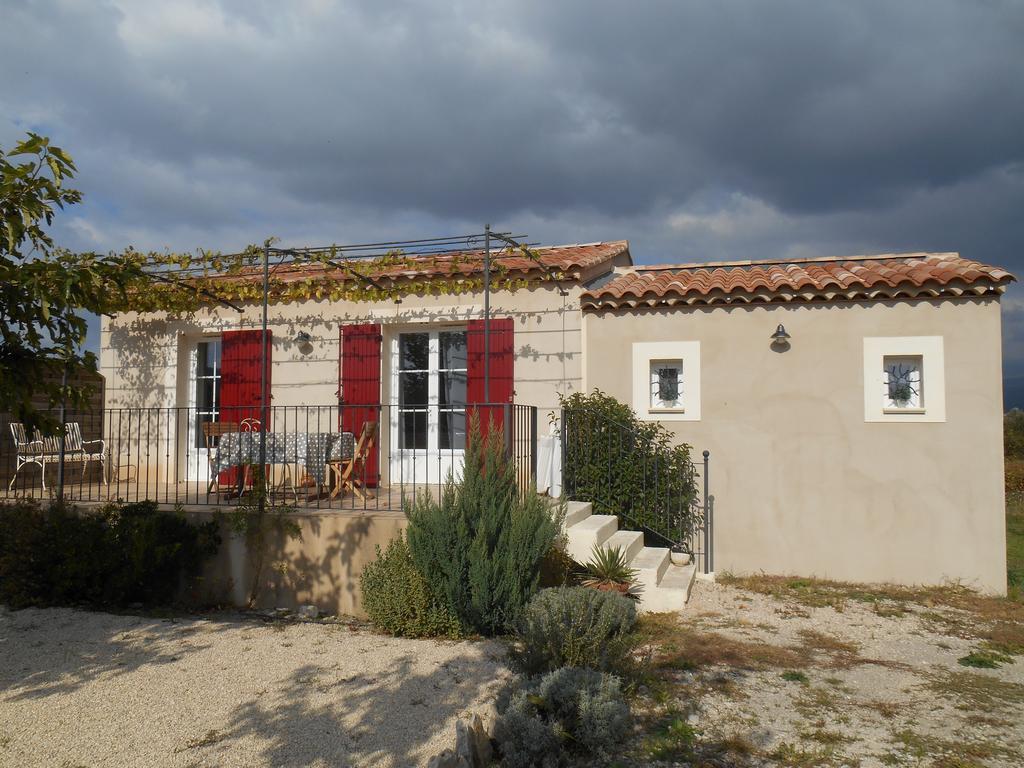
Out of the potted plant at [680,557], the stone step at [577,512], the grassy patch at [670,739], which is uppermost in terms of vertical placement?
the stone step at [577,512]

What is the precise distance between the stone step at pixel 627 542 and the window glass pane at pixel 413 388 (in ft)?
9.62

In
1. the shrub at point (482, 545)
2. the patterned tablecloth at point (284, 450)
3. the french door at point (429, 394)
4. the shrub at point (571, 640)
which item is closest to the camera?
the shrub at point (571, 640)

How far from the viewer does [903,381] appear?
7.68m

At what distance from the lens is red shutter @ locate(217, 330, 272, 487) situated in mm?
9312

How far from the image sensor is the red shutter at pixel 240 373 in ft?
30.6

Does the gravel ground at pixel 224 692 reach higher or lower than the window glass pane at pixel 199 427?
lower

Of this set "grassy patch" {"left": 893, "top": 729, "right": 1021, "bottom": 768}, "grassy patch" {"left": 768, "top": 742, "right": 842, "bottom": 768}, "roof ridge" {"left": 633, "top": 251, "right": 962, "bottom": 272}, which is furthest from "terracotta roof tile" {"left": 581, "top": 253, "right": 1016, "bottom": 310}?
"grassy patch" {"left": 768, "top": 742, "right": 842, "bottom": 768}

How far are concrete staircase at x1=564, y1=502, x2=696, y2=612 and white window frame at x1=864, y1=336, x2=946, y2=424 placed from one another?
2.49m

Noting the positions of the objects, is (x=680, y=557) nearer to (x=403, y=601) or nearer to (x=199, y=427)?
(x=403, y=601)

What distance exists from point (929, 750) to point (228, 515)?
17.7ft

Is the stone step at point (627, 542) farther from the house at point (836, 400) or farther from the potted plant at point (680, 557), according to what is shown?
the house at point (836, 400)

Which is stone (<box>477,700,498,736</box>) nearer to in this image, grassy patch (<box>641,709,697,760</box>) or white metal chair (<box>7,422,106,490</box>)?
grassy patch (<box>641,709,697,760</box>)

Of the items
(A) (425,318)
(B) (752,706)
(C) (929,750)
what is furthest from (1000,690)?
(A) (425,318)

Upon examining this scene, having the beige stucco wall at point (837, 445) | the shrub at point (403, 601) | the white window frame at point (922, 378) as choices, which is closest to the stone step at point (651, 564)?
the beige stucco wall at point (837, 445)
